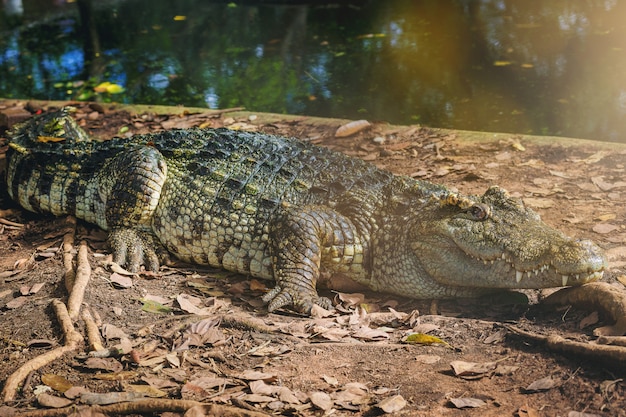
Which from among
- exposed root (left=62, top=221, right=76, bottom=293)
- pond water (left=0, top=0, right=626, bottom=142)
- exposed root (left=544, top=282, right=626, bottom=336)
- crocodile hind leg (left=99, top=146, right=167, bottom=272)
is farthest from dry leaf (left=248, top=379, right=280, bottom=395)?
pond water (left=0, top=0, right=626, bottom=142)

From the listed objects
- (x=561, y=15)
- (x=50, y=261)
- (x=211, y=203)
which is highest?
(x=561, y=15)

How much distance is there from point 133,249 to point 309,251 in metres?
1.46

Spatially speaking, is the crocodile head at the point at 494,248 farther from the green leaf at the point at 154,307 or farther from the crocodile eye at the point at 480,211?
the green leaf at the point at 154,307

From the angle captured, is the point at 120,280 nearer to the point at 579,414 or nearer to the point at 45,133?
the point at 45,133

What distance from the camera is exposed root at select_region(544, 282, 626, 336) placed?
3.88 m

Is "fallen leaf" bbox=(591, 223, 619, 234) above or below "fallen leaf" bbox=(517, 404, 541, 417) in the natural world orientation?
above

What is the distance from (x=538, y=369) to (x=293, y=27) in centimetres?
1075

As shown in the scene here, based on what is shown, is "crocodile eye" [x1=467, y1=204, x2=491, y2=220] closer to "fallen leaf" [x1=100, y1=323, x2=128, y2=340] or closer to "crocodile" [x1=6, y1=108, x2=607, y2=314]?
"crocodile" [x1=6, y1=108, x2=607, y2=314]

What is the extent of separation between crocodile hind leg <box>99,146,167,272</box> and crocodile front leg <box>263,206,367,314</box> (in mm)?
1086

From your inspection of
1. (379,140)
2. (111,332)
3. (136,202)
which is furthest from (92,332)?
(379,140)

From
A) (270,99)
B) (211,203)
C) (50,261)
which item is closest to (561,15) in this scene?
(270,99)

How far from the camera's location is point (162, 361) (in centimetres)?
379

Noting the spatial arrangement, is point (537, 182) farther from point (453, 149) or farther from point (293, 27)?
point (293, 27)

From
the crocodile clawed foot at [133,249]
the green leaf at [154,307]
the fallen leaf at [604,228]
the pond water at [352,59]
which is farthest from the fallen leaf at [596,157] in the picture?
the green leaf at [154,307]
